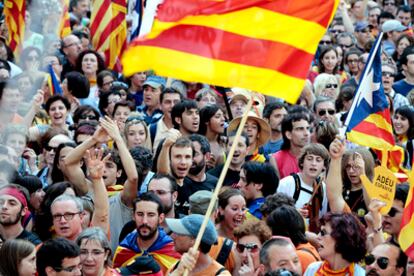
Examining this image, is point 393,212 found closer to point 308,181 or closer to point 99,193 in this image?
point 308,181

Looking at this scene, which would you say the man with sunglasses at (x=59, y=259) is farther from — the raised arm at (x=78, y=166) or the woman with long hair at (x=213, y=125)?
the woman with long hair at (x=213, y=125)

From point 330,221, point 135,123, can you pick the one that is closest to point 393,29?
point 135,123

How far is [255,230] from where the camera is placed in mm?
10969

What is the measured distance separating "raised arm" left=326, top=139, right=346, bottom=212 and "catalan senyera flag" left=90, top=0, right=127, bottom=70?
23.2 ft

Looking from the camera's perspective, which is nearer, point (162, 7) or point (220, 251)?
point (162, 7)

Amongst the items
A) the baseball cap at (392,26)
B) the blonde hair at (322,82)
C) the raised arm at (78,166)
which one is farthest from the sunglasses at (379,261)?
the baseball cap at (392,26)

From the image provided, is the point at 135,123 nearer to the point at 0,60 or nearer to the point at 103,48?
the point at 0,60

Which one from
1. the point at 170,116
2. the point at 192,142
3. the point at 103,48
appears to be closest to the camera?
the point at 192,142

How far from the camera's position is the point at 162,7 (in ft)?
30.2

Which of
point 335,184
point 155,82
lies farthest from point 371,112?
point 155,82

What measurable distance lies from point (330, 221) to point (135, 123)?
4.55 meters

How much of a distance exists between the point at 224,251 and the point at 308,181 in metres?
2.17

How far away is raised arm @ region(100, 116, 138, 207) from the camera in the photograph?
1257cm

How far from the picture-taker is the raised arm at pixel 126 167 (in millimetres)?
12570
